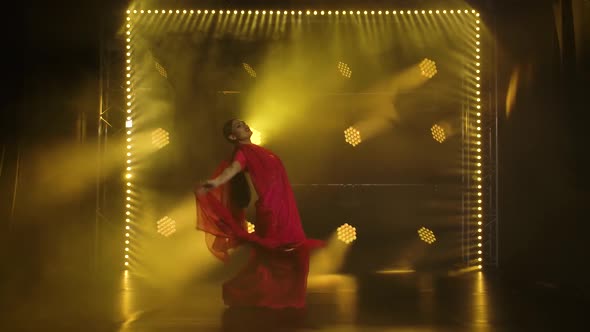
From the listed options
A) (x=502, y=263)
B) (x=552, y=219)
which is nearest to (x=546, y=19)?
(x=552, y=219)

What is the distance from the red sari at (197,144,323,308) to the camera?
13.5 feet

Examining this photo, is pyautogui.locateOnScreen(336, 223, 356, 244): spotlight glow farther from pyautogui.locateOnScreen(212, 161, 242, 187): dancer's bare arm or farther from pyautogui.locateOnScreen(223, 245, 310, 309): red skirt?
pyautogui.locateOnScreen(212, 161, 242, 187): dancer's bare arm

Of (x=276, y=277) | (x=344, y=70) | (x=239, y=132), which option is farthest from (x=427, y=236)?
(x=239, y=132)

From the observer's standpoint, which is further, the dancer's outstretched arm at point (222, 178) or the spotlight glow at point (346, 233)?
the spotlight glow at point (346, 233)

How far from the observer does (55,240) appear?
→ 241 inches

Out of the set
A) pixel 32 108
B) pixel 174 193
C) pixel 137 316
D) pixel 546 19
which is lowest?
pixel 137 316

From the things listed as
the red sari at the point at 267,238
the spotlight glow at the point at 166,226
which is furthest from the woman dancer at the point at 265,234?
the spotlight glow at the point at 166,226

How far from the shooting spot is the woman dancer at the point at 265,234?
4.10m

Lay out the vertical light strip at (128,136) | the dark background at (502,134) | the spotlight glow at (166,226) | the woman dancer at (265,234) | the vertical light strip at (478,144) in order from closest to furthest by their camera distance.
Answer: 1. the woman dancer at (265,234)
2. the dark background at (502,134)
3. the vertical light strip at (128,136)
4. the vertical light strip at (478,144)
5. the spotlight glow at (166,226)

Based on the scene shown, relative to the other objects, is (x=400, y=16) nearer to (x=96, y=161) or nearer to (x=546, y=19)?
(x=546, y=19)

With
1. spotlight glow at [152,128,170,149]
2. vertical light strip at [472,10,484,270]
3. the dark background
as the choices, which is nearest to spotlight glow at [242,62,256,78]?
the dark background

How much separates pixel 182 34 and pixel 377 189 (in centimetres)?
248

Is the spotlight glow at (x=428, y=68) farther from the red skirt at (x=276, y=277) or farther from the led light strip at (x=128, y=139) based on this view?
the red skirt at (x=276, y=277)

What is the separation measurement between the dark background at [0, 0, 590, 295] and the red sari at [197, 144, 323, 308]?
207cm
